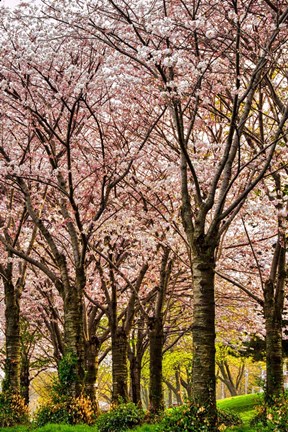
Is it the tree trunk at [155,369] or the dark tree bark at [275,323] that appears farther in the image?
the tree trunk at [155,369]

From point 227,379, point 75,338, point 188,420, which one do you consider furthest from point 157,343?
point 227,379

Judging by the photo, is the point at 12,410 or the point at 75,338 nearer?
the point at 75,338

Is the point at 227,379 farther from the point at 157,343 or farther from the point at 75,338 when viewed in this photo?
the point at 75,338

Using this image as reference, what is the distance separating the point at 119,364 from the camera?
15.4 m

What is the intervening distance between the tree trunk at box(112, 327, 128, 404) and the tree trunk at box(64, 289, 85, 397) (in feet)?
9.10

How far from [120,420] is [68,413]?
1211 mm

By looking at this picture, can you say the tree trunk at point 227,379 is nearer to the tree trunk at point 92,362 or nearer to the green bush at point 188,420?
the tree trunk at point 92,362

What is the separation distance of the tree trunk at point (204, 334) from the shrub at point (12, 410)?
7.22m

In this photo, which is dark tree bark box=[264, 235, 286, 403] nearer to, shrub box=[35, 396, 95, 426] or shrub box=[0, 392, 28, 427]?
shrub box=[35, 396, 95, 426]

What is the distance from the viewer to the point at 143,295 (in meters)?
20.2

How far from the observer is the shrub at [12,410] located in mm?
13914

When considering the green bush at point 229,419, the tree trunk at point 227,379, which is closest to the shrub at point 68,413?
the green bush at point 229,419

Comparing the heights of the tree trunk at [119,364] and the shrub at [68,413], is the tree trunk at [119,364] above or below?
above

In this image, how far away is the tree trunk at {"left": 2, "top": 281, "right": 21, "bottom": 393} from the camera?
583 inches
